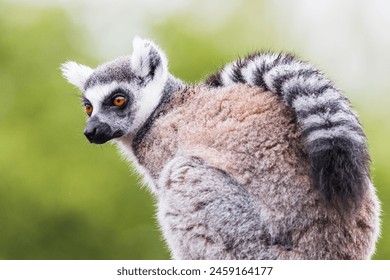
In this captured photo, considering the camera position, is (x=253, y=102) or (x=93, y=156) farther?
(x=93, y=156)

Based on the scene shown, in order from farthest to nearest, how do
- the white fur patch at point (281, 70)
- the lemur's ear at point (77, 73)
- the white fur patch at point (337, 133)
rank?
1. the lemur's ear at point (77, 73)
2. the white fur patch at point (281, 70)
3. the white fur patch at point (337, 133)

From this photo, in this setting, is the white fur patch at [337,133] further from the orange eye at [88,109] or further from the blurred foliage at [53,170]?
the blurred foliage at [53,170]

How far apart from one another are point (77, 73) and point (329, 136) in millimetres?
1474

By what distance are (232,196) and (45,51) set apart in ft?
7.27

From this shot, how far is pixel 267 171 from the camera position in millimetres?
2770

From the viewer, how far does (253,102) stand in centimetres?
297

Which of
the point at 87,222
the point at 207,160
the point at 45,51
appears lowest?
the point at 207,160

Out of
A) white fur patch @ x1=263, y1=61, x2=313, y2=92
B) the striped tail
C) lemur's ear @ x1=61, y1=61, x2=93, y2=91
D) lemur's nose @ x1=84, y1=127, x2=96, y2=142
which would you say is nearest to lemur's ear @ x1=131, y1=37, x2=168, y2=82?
lemur's ear @ x1=61, y1=61, x2=93, y2=91

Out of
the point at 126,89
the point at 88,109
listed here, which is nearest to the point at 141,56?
the point at 126,89

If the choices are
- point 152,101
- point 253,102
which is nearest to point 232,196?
point 253,102

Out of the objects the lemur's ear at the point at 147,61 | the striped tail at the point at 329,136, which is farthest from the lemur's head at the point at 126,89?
the striped tail at the point at 329,136

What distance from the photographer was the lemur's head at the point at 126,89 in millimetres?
3244

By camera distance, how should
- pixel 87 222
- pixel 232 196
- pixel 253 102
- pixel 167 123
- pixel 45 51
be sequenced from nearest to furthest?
pixel 232 196 < pixel 253 102 < pixel 167 123 < pixel 87 222 < pixel 45 51
